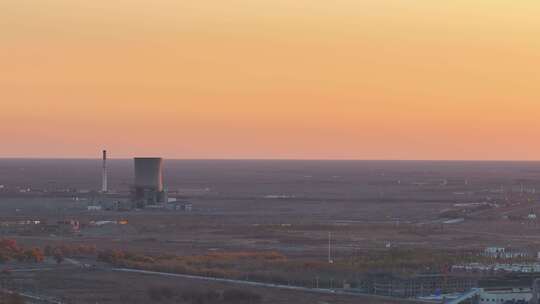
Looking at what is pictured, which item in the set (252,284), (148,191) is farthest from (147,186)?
(252,284)

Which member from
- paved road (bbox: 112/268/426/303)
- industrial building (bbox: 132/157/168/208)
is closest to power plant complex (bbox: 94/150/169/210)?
industrial building (bbox: 132/157/168/208)

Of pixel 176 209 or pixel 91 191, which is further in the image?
pixel 91 191

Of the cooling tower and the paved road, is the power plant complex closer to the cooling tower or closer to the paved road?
the cooling tower

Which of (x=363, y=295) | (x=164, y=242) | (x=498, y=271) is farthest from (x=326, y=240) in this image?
(x=363, y=295)

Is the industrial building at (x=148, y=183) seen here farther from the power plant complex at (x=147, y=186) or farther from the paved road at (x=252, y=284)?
the paved road at (x=252, y=284)

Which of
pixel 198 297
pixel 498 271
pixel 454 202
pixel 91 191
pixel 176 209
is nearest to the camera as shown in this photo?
pixel 198 297

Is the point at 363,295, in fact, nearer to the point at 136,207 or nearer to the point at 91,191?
the point at 136,207

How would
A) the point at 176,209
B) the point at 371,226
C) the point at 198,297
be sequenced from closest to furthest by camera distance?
the point at 198,297
the point at 371,226
the point at 176,209
